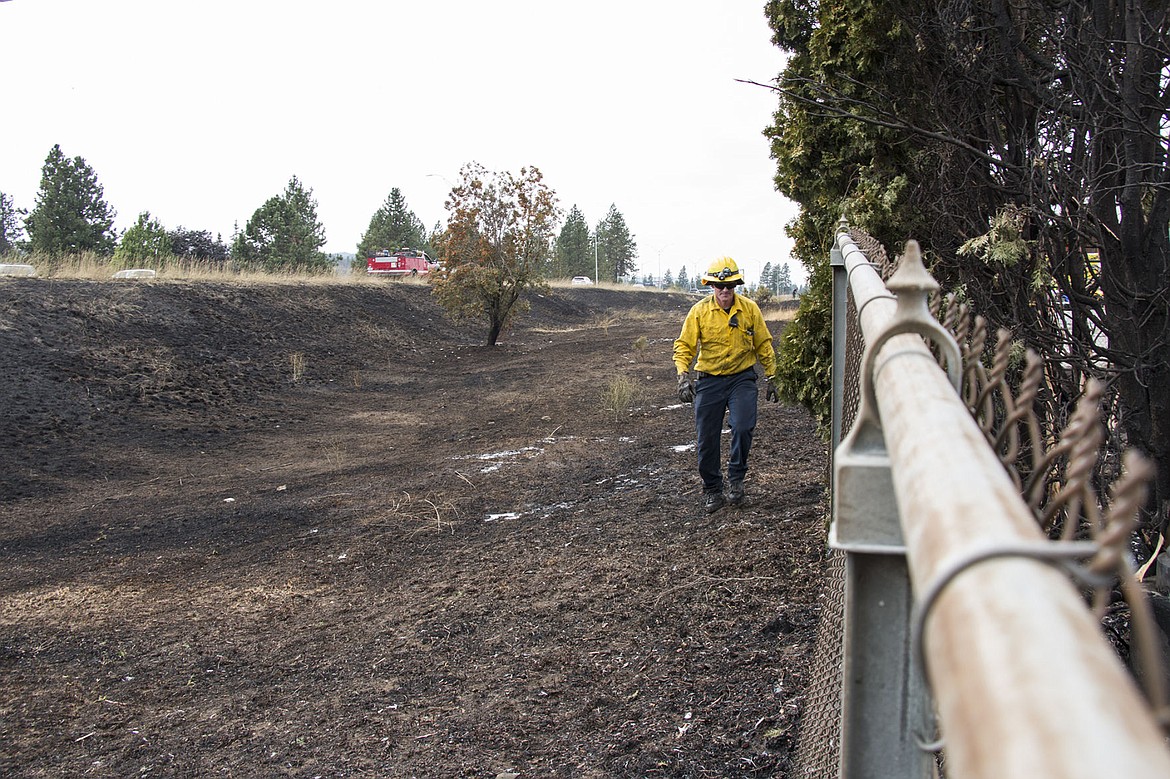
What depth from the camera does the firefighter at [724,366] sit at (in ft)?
23.9

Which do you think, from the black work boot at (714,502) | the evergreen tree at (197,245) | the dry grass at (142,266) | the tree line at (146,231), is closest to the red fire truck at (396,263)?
the tree line at (146,231)

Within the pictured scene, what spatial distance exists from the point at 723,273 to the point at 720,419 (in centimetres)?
112

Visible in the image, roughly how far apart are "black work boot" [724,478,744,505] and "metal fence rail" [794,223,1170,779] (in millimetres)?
6019

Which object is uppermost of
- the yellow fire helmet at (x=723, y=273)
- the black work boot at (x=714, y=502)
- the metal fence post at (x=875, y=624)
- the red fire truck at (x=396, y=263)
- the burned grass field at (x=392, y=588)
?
the red fire truck at (x=396, y=263)

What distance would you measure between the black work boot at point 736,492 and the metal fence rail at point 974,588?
6.02m

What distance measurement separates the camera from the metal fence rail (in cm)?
46

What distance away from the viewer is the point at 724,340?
7336 millimetres

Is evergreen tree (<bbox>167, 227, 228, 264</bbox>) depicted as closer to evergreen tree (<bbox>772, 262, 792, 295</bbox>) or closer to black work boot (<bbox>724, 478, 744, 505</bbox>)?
black work boot (<bbox>724, 478, 744, 505</bbox>)

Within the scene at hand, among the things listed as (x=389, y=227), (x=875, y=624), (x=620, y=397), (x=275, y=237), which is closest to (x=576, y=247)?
(x=389, y=227)

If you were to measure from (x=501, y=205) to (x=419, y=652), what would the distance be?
72.5ft

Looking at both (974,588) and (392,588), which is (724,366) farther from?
(974,588)

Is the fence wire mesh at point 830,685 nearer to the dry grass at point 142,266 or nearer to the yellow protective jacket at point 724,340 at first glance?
the yellow protective jacket at point 724,340

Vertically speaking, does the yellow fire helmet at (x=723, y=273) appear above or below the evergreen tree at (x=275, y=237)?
below

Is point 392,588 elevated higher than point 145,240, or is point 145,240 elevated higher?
point 145,240
